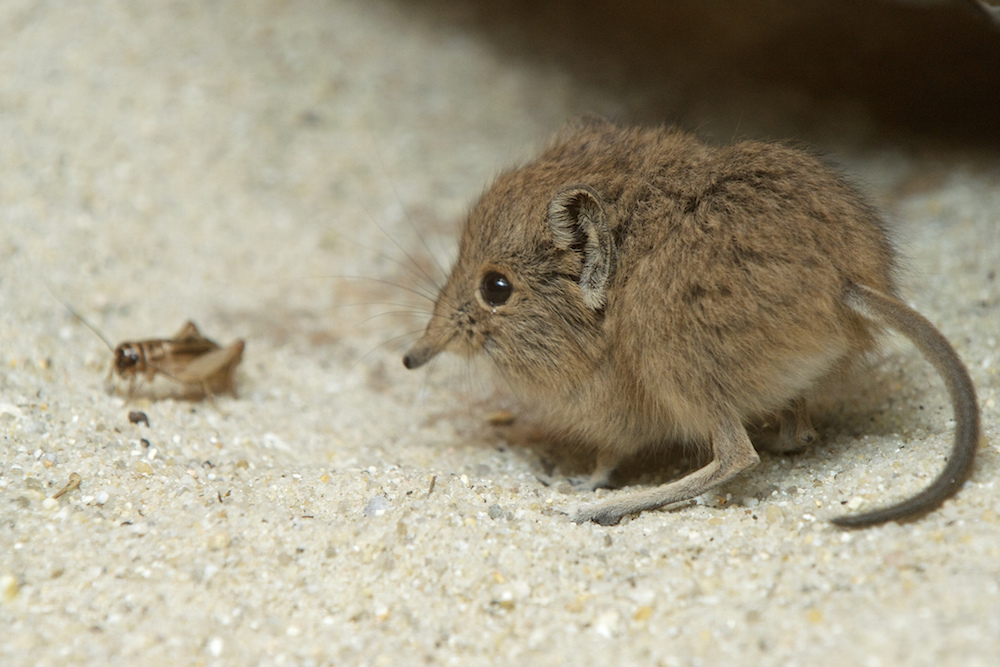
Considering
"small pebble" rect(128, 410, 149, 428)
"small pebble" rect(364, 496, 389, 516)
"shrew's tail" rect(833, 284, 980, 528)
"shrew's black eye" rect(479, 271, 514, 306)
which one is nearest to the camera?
"shrew's tail" rect(833, 284, 980, 528)

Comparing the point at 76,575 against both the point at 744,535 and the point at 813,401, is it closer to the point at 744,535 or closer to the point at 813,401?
the point at 744,535

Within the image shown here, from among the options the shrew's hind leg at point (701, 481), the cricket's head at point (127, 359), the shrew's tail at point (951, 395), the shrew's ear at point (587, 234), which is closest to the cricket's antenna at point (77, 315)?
the cricket's head at point (127, 359)

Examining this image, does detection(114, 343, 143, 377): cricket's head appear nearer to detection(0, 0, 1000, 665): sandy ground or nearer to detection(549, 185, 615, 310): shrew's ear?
detection(0, 0, 1000, 665): sandy ground

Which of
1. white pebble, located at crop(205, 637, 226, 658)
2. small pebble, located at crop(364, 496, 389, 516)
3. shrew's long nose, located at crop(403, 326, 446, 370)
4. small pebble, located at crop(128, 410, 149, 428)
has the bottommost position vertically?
white pebble, located at crop(205, 637, 226, 658)

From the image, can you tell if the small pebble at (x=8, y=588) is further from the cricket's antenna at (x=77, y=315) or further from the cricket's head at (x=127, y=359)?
the cricket's antenna at (x=77, y=315)

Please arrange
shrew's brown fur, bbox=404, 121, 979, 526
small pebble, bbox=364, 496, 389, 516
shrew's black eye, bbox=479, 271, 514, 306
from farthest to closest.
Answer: shrew's black eye, bbox=479, 271, 514, 306 < small pebble, bbox=364, 496, 389, 516 < shrew's brown fur, bbox=404, 121, 979, 526

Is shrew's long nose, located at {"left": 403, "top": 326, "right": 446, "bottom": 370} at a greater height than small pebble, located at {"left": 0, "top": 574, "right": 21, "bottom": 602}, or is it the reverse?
shrew's long nose, located at {"left": 403, "top": 326, "right": 446, "bottom": 370}

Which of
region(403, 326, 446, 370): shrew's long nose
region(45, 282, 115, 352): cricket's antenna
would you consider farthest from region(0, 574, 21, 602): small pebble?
region(45, 282, 115, 352): cricket's antenna

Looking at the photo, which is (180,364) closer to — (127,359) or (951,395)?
(127,359)
